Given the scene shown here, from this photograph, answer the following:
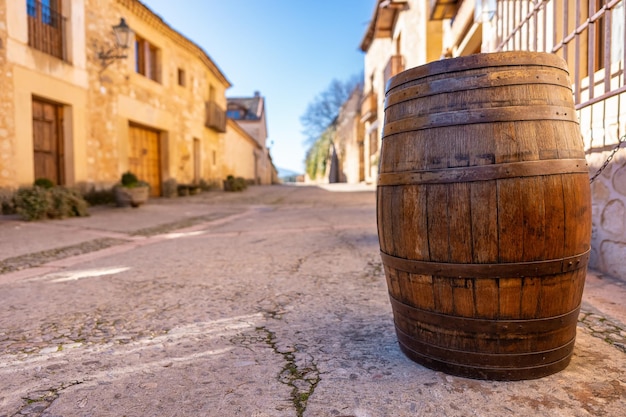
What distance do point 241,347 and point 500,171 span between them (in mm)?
1088

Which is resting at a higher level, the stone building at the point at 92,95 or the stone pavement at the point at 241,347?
the stone building at the point at 92,95

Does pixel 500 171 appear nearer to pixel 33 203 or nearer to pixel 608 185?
pixel 608 185

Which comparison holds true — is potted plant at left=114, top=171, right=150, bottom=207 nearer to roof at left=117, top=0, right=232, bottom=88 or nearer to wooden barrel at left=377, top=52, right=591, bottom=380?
roof at left=117, top=0, right=232, bottom=88

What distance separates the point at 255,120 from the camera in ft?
95.4

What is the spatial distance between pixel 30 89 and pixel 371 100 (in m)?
12.2

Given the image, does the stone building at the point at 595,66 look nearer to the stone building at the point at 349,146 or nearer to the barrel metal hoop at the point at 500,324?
the barrel metal hoop at the point at 500,324

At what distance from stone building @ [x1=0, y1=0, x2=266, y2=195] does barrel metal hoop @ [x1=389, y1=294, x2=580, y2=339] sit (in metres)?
7.12

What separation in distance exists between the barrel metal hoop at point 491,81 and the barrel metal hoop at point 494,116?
0.24ft

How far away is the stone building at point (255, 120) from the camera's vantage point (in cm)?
2812

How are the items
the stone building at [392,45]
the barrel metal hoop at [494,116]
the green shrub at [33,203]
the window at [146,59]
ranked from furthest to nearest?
1. the window at [146,59]
2. the stone building at [392,45]
3. the green shrub at [33,203]
4. the barrel metal hoop at [494,116]

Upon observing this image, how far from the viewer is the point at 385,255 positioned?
1452mm

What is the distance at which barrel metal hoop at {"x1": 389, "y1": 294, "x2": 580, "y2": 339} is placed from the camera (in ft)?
4.11

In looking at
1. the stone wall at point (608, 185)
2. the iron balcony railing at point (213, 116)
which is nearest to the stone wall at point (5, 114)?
the stone wall at point (608, 185)

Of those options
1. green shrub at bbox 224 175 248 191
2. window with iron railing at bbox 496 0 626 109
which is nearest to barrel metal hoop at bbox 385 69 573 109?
window with iron railing at bbox 496 0 626 109
